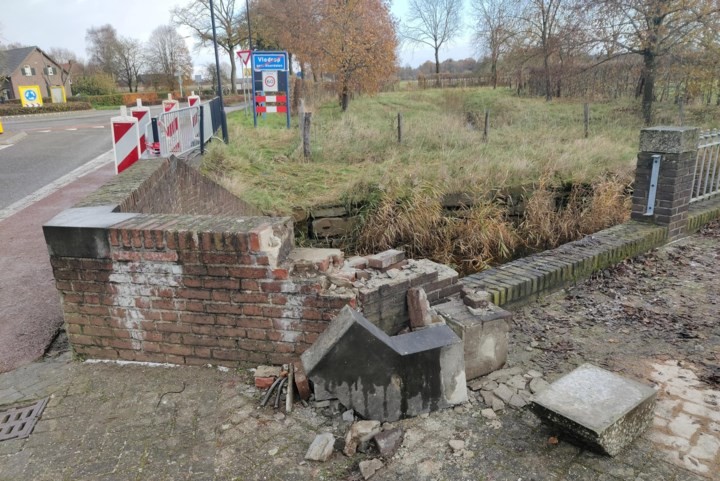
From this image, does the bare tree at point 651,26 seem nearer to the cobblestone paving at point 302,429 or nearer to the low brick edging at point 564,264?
the low brick edging at point 564,264

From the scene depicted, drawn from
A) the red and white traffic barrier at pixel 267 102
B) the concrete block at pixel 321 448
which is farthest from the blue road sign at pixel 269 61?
the concrete block at pixel 321 448

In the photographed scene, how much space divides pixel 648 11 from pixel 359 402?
1866cm

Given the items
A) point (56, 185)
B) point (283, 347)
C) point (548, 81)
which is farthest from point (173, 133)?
point (548, 81)

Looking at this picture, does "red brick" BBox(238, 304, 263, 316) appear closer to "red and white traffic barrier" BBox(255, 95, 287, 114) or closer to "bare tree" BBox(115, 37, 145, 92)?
"red and white traffic barrier" BBox(255, 95, 287, 114)

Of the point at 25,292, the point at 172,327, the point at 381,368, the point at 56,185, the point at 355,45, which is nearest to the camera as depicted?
the point at 381,368

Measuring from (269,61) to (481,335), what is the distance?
16151mm

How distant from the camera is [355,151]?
39.7 feet

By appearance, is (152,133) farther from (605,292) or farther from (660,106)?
(660,106)

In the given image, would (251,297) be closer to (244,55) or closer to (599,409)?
(599,409)

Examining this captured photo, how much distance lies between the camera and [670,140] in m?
5.78

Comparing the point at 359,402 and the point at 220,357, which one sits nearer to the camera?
the point at 359,402

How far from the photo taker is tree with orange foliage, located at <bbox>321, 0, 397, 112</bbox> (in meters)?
22.0

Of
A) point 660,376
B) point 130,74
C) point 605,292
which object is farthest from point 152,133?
point 130,74

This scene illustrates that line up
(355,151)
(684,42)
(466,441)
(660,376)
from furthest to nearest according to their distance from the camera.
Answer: (684,42), (355,151), (660,376), (466,441)
